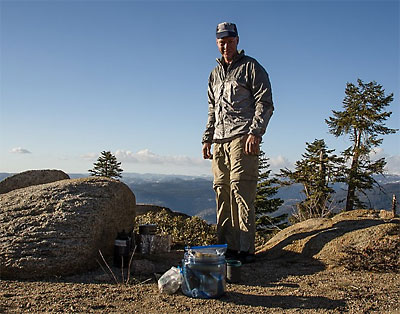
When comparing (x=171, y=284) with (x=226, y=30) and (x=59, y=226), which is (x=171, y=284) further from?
(x=226, y=30)

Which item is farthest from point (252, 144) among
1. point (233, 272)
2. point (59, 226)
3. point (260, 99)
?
point (59, 226)

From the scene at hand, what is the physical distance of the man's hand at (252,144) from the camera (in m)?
5.40

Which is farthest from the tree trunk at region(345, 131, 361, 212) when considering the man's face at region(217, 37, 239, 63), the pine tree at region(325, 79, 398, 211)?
the man's face at region(217, 37, 239, 63)

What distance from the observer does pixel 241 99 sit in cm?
588

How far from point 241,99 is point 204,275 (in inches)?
116

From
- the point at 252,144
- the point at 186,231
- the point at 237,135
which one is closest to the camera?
the point at 252,144

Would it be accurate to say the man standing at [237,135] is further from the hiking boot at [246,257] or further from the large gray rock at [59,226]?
the large gray rock at [59,226]

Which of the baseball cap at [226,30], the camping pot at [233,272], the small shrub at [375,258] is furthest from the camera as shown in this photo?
the baseball cap at [226,30]

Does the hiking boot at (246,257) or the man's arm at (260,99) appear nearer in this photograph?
the man's arm at (260,99)

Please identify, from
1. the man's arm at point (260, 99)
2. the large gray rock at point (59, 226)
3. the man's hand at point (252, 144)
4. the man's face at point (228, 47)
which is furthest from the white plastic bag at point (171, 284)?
the man's face at point (228, 47)

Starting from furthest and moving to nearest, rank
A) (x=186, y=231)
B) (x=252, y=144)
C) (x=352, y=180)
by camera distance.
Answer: (x=352, y=180) → (x=186, y=231) → (x=252, y=144)

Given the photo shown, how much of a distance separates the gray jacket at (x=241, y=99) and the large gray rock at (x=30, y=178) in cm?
578

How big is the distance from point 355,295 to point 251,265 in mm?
1785

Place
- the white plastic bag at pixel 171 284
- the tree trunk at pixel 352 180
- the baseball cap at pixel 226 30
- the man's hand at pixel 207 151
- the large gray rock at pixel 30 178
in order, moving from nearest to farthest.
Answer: the white plastic bag at pixel 171 284 → the baseball cap at pixel 226 30 → the man's hand at pixel 207 151 → the large gray rock at pixel 30 178 → the tree trunk at pixel 352 180
